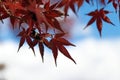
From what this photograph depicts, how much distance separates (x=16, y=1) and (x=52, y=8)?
0.24 metres

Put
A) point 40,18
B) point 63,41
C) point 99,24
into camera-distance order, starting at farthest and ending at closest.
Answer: point 99,24
point 63,41
point 40,18

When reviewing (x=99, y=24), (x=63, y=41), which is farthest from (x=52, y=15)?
(x=99, y=24)

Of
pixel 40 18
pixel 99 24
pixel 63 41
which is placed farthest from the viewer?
pixel 99 24

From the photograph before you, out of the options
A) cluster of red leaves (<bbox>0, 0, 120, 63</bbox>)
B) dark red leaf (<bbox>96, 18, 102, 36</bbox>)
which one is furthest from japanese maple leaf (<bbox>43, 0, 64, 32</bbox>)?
dark red leaf (<bbox>96, 18, 102, 36</bbox>)

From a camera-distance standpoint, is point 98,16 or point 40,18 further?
point 98,16

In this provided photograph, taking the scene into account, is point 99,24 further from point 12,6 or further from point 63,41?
point 12,6

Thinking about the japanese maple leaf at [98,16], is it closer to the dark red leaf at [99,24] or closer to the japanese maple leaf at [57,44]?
the dark red leaf at [99,24]

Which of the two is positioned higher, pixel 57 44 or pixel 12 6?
pixel 12 6

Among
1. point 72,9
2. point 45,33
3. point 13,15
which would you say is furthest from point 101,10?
point 13,15

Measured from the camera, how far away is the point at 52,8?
2.16 metres

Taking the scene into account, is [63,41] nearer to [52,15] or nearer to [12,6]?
[52,15]

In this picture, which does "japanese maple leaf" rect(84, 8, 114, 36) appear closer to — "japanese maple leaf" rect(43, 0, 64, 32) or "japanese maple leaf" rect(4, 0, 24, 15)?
"japanese maple leaf" rect(43, 0, 64, 32)

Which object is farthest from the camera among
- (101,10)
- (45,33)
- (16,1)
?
(101,10)

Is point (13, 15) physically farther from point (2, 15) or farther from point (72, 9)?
point (72, 9)
